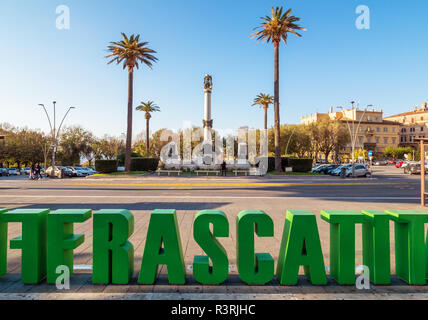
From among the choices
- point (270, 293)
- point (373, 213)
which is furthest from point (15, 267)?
point (373, 213)

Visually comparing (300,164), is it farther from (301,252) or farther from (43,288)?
(43,288)

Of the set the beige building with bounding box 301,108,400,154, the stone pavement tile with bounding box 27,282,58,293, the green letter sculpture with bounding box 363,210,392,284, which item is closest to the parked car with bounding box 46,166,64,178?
the stone pavement tile with bounding box 27,282,58,293

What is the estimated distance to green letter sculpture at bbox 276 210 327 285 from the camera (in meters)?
4.09

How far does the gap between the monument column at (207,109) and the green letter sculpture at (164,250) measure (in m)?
37.0

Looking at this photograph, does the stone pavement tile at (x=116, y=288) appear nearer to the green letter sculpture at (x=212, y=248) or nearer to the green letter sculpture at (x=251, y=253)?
the green letter sculpture at (x=212, y=248)

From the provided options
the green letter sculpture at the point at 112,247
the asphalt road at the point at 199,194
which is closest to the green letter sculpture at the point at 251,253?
the green letter sculpture at the point at 112,247

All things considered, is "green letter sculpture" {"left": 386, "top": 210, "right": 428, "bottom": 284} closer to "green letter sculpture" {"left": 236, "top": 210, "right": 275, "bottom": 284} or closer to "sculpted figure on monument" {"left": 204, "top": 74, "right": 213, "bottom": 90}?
"green letter sculpture" {"left": 236, "top": 210, "right": 275, "bottom": 284}

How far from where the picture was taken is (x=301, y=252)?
4.14 metres

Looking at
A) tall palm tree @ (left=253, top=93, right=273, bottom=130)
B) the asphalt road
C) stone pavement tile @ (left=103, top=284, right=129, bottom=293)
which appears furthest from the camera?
tall palm tree @ (left=253, top=93, right=273, bottom=130)

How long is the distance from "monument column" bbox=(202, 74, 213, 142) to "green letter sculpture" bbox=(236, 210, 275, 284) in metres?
36.9

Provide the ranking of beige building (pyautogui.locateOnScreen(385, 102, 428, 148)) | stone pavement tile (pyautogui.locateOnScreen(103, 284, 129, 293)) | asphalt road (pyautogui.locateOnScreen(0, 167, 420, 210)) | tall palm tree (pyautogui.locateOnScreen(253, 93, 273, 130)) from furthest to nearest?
beige building (pyautogui.locateOnScreen(385, 102, 428, 148)), tall palm tree (pyautogui.locateOnScreen(253, 93, 273, 130)), asphalt road (pyautogui.locateOnScreen(0, 167, 420, 210)), stone pavement tile (pyautogui.locateOnScreen(103, 284, 129, 293))

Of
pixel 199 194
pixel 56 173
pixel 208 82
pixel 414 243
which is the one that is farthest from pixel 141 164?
pixel 414 243

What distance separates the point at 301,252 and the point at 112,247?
2.85 metres
